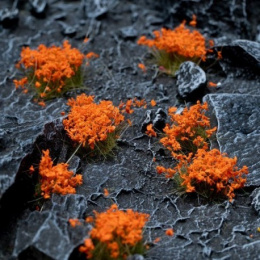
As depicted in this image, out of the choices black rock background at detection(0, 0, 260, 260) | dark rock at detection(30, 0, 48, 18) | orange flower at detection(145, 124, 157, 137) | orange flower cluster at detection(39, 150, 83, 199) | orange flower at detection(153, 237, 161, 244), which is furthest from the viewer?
dark rock at detection(30, 0, 48, 18)

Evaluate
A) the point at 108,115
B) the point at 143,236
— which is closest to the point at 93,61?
the point at 108,115

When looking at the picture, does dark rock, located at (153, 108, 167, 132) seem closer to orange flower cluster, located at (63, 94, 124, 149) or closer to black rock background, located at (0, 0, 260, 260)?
black rock background, located at (0, 0, 260, 260)

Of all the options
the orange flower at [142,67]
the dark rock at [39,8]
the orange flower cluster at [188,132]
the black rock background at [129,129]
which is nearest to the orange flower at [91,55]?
the black rock background at [129,129]

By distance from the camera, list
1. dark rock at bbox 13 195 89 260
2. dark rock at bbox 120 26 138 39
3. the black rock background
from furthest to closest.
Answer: dark rock at bbox 120 26 138 39
the black rock background
dark rock at bbox 13 195 89 260

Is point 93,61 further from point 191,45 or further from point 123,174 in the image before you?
point 123,174

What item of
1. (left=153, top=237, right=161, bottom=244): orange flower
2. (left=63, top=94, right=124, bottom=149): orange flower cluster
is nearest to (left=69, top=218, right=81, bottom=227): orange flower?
(left=153, top=237, right=161, bottom=244): orange flower

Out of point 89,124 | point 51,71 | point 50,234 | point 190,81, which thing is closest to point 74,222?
point 50,234

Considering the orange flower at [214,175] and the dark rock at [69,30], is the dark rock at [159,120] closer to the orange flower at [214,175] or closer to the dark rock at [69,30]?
the orange flower at [214,175]
